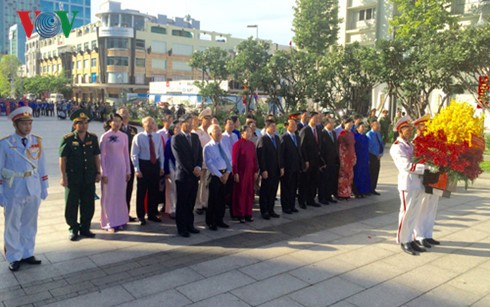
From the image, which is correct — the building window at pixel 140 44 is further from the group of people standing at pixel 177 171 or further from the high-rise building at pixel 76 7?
the high-rise building at pixel 76 7

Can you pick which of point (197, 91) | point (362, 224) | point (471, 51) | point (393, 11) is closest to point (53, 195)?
point (362, 224)

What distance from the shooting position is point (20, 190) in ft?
16.4

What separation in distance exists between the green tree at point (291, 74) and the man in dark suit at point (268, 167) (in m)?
16.6

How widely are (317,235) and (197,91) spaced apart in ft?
94.5

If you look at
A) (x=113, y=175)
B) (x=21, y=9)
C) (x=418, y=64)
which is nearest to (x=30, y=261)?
(x=113, y=175)

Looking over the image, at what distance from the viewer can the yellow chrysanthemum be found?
5586 millimetres

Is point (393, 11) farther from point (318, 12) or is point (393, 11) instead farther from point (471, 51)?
point (471, 51)

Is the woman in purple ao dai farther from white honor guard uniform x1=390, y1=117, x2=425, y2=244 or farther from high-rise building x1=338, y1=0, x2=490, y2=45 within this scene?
high-rise building x1=338, y1=0, x2=490, y2=45

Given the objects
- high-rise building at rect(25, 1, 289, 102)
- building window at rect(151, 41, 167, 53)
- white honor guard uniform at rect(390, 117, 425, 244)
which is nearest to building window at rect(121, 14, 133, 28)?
high-rise building at rect(25, 1, 289, 102)

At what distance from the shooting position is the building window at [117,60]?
59250 millimetres

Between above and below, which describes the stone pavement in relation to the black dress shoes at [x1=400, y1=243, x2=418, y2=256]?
below

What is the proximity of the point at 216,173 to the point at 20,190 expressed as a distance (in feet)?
8.93

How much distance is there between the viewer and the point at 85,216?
245 inches

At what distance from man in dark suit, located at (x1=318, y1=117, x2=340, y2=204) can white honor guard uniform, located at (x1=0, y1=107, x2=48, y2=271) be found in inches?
212
